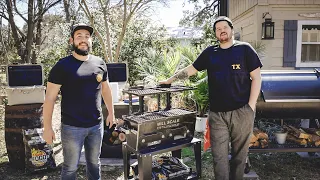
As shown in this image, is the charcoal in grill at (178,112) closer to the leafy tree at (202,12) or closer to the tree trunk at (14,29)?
the tree trunk at (14,29)

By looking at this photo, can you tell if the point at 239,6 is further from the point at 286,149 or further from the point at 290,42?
the point at 286,149

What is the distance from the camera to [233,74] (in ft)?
9.16

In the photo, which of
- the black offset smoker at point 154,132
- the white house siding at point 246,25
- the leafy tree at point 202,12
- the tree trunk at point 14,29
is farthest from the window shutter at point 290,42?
the tree trunk at point 14,29

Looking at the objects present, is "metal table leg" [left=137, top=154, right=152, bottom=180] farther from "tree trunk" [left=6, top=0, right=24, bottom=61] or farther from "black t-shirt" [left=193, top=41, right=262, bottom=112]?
"tree trunk" [left=6, top=0, right=24, bottom=61]

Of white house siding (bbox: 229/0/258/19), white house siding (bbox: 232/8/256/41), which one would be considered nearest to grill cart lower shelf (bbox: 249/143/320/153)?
white house siding (bbox: 232/8/256/41)

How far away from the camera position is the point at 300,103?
3.49 m

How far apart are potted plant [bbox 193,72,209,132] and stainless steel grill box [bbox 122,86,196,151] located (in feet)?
7.31

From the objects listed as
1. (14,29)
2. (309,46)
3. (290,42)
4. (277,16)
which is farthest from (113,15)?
(309,46)

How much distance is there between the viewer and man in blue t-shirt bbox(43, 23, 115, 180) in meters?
2.54

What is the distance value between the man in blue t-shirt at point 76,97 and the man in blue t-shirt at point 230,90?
3.66 feet

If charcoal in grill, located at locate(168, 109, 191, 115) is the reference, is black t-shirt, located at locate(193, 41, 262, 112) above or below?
above

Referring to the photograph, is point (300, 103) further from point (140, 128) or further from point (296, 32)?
point (296, 32)

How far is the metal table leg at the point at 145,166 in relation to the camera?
2.79 metres

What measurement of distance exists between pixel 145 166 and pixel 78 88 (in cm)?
96
